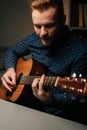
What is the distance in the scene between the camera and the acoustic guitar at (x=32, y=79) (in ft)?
3.22

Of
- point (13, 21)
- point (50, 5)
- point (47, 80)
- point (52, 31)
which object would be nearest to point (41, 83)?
point (47, 80)

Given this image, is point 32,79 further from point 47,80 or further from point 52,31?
point 52,31

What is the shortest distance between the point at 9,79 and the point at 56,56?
0.35 metres

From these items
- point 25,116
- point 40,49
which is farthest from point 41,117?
point 40,49

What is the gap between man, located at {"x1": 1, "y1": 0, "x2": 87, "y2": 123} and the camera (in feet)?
3.68

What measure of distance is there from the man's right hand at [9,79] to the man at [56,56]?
0.17m

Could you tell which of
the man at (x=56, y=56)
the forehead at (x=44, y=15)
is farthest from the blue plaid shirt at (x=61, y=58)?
the forehead at (x=44, y=15)

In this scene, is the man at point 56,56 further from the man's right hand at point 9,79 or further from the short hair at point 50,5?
the man's right hand at point 9,79

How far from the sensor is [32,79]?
121 cm

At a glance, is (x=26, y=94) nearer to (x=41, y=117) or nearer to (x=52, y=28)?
(x=41, y=117)

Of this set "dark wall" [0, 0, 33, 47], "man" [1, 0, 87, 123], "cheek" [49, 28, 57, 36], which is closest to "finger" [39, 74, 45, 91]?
"man" [1, 0, 87, 123]

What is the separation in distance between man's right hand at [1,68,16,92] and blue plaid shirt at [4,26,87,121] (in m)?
0.17

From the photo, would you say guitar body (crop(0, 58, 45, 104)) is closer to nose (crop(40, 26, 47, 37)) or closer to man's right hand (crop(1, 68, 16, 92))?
man's right hand (crop(1, 68, 16, 92))

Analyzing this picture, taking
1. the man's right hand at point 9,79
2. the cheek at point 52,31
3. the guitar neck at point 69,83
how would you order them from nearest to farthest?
the guitar neck at point 69,83
the cheek at point 52,31
the man's right hand at point 9,79
